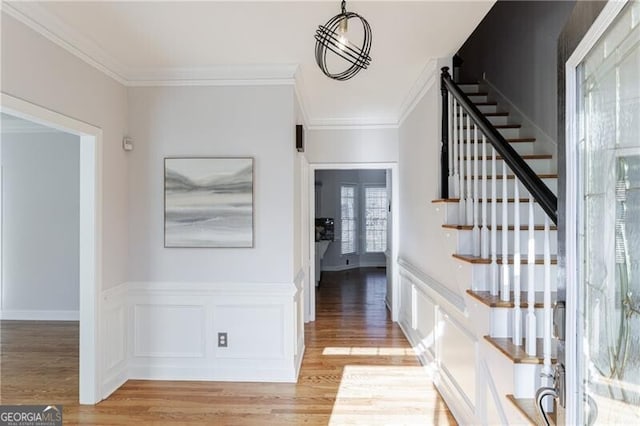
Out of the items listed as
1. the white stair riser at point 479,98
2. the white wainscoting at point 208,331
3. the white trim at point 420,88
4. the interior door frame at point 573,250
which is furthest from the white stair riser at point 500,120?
the interior door frame at point 573,250

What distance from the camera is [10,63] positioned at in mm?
1945

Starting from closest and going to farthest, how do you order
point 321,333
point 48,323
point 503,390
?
point 503,390 < point 321,333 < point 48,323

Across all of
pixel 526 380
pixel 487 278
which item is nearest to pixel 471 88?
pixel 487 278

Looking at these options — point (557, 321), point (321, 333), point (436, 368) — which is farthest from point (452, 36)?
point (321, 333)

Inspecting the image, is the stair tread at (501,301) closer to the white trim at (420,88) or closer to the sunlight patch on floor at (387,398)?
the sunlight patch on floor at (387,398)

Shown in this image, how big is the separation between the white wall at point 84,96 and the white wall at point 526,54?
11.2 ft

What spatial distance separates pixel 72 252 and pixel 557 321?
5.20m

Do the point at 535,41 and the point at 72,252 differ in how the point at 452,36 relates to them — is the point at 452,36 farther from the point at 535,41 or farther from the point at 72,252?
the point at 72,252

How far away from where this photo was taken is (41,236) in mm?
4574

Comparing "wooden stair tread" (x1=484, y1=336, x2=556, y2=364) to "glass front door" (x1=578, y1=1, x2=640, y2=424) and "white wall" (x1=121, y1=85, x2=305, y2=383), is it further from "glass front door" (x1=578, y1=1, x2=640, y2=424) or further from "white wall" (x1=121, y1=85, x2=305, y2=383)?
"white wall" (x1=121, y1=85, x2=305, y2=383)

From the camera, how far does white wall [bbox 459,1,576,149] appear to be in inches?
117

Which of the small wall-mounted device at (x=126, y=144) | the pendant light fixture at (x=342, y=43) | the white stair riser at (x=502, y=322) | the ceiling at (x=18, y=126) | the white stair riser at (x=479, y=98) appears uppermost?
the white stair riser at (x=479, y=98)

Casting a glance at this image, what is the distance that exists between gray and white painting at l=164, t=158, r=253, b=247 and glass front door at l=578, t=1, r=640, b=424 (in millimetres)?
2395

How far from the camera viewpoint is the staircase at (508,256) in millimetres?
1631
